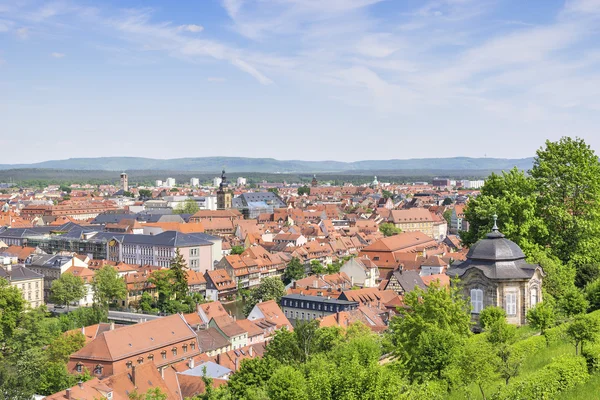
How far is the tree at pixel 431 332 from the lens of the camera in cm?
A: 1827

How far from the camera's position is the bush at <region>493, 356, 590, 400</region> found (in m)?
14.5

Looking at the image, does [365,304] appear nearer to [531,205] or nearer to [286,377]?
[531,205]

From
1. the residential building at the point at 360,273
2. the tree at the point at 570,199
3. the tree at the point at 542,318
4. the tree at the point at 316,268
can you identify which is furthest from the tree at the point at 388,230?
the tree at the point at 542,318

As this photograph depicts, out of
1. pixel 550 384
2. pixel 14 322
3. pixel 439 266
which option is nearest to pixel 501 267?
pixel 550 384

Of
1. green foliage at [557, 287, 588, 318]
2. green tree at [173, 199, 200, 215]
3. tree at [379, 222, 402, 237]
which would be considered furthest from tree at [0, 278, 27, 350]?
green tree at [173, 199, 200, 215]

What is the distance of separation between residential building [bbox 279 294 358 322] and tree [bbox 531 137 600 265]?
2013 cm

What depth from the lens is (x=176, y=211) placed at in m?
137

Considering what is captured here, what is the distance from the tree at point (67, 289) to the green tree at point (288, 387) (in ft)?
152

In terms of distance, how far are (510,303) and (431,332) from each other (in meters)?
9.34

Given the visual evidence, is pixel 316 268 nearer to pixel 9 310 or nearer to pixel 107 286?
pixel 107 286

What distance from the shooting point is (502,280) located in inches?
1054

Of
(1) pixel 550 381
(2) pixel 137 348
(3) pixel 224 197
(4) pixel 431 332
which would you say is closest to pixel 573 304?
(4) pixel 431 332

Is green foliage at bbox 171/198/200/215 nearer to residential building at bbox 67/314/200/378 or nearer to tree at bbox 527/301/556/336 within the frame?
residential building at bbox 67/314/200/378

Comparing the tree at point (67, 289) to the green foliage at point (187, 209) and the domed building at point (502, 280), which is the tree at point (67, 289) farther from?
the green foliage at point (187, 209)
